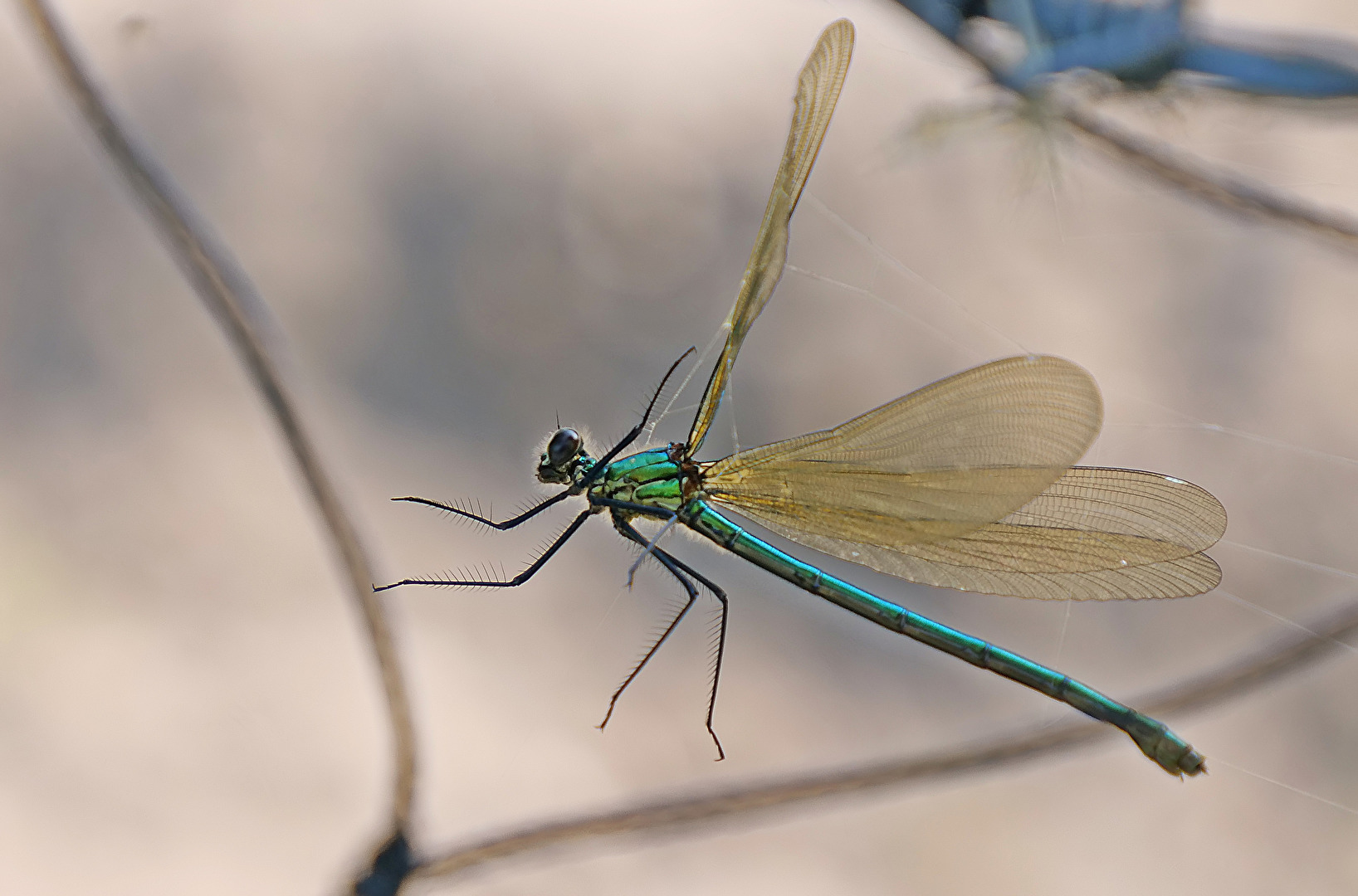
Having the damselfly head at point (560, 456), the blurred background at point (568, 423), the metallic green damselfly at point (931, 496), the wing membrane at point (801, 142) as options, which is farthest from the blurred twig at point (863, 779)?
the blurred background at point (568, 423)

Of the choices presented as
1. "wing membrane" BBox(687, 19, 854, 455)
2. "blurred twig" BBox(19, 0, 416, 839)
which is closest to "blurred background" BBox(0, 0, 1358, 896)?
"blurred twig" BBox(19, 0, 416, 839)

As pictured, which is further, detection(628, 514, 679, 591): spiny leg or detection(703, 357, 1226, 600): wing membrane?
detection(703, 357, 1226, 600): wing membrane

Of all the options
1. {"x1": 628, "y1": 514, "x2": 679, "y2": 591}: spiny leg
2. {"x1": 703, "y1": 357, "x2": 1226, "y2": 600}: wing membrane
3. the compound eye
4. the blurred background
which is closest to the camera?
{"x1": 628, "y1": 514, "x2": 679, "y2": 591}: spiny leg

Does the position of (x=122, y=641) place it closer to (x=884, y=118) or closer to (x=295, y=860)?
(x=295, y=860)

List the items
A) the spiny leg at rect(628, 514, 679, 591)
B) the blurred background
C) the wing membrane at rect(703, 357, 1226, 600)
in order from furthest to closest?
the blurred background → the wing membrane at rect(703, 357, 1226, 600) → the spiny leg at rect(628, 514, 679, 591)

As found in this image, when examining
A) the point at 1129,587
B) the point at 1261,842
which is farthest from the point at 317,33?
the point at 1261,842

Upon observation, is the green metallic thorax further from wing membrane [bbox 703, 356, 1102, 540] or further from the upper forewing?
the upper forewing

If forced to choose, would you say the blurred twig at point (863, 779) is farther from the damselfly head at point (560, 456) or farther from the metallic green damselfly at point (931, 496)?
the damselfly head at point (560, 456)

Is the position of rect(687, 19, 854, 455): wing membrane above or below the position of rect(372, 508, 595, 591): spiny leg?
above
